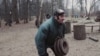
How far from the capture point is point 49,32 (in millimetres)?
4617

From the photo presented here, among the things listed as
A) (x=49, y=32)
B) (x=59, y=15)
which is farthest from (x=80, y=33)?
(x=59, y=15)

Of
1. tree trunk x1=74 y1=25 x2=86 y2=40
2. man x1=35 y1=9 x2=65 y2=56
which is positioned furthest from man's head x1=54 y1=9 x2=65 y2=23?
A: tree trunk x1=74 y1=25 x2=86 y2=40

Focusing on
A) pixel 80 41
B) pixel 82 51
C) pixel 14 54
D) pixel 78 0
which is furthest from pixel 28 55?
pixel 78 0

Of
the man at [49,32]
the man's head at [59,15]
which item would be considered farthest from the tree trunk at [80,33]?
the man's head at [59,15]

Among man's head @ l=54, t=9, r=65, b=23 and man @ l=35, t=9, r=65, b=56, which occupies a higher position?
man's head @ l=54, t=9, r=65, b=23

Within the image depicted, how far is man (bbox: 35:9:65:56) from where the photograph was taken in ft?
14.8

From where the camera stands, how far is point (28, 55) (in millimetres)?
9258

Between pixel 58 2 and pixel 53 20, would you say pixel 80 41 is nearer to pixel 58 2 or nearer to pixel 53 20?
pixel 53 20

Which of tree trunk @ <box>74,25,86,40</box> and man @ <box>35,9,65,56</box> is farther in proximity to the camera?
tree trunk @ <box>74,25,86,40</box>

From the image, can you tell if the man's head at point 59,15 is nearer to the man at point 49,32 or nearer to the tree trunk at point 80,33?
the man at point 49,32

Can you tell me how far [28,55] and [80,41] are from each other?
4.35 metres

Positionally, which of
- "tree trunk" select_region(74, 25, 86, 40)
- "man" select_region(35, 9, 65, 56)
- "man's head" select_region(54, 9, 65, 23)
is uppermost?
"man's head" select_region(54, 9, 65, 23)

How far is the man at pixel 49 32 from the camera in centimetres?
450

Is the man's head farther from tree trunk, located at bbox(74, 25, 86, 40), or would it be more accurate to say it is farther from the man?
tree trunk, located at bbox(74, 25, 86, 40)
